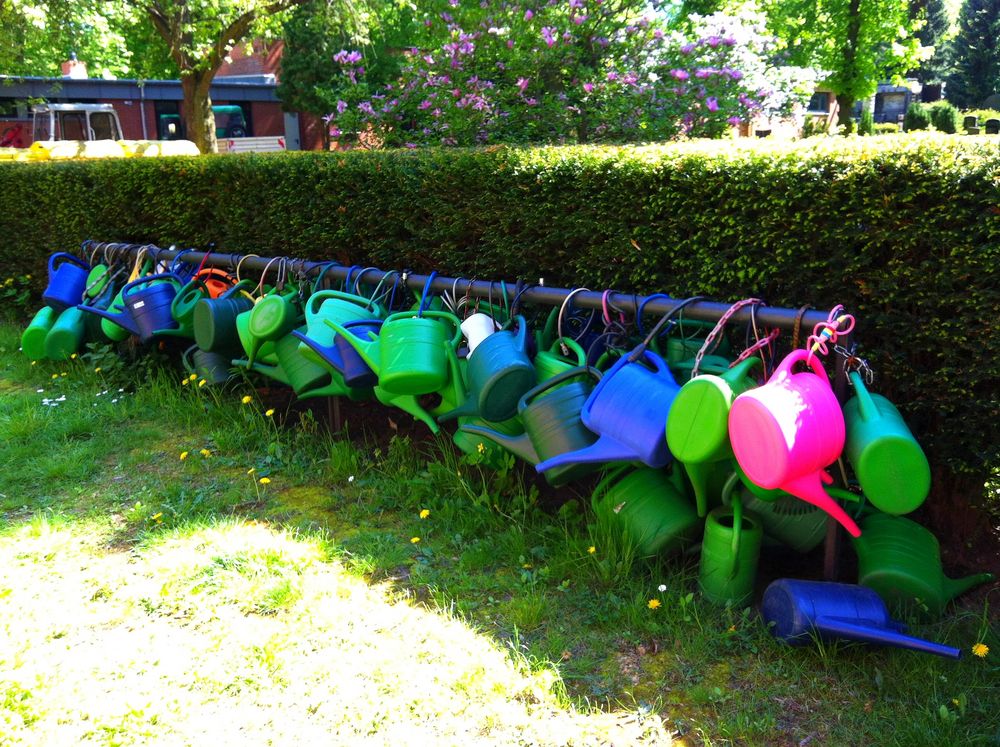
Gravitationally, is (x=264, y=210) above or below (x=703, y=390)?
above

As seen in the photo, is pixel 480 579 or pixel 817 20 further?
pixel 817 20

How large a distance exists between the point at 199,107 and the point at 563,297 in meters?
14.4

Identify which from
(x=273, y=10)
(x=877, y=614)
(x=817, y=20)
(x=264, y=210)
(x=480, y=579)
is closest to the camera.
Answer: (x=877, y=614)

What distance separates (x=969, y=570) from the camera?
104 inches

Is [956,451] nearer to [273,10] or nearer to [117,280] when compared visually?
[117,280]

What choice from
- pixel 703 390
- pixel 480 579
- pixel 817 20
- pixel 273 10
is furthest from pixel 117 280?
pixel 817 20

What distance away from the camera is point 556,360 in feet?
9.64

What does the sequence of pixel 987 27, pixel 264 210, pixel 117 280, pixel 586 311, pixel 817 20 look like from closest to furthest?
1. pixel 586 311
2. pixel 264 210
3. pixel 117 280
4. pixel 817 20
5. pixel 987 27

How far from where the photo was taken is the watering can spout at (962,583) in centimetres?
243

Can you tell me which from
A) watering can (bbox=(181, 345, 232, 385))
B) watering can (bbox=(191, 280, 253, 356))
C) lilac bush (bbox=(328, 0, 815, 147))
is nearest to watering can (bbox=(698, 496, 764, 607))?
watering can (bbox=(191, 280, 253, 356))

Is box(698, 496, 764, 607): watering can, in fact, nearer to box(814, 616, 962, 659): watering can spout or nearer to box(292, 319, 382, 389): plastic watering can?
box(814, 616, 962, 659): watering can spout

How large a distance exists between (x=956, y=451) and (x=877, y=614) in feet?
2.06

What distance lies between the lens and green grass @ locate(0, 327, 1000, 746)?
7.04 ft

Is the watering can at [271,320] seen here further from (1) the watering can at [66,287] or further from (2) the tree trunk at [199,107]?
(2) the tree trunk at [199,107]
